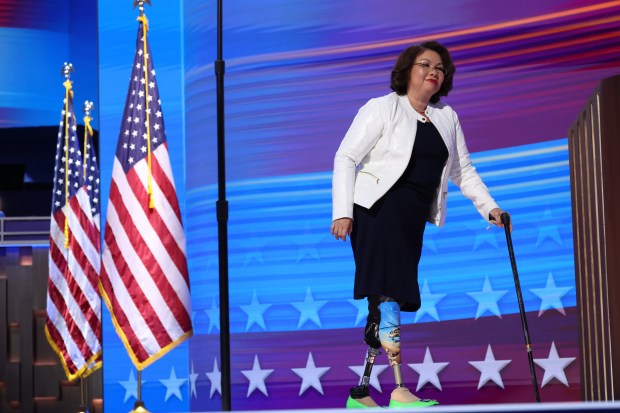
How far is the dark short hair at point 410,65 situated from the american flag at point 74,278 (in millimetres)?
4914

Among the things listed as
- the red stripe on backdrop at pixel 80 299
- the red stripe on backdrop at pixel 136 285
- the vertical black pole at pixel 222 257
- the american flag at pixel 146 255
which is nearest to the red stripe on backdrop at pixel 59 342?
the red stripe on backdrop at pixel 80 299

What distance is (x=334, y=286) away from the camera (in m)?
5.59

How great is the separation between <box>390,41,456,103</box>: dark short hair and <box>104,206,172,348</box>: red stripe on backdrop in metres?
1.65

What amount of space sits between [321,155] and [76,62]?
519 centimetres

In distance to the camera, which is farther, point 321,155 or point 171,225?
point 321,155

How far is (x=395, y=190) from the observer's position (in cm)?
371

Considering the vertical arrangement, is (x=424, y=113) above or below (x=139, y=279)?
above

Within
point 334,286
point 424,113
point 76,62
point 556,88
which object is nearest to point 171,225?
point 334,286

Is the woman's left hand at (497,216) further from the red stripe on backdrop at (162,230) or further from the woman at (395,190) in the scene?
the red stripe on backdrop at (162,230)

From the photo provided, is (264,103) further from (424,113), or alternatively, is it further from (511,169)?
(424,113)

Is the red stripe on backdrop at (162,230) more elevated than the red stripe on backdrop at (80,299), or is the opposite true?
the red stripe on backdrop at (162,230)

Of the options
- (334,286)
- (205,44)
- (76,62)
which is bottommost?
(334,286)

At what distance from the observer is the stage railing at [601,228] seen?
2.81 m

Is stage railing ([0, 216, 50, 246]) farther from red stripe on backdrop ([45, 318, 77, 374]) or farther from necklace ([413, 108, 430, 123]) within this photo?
necklace ([413, 108, 430, 123])
